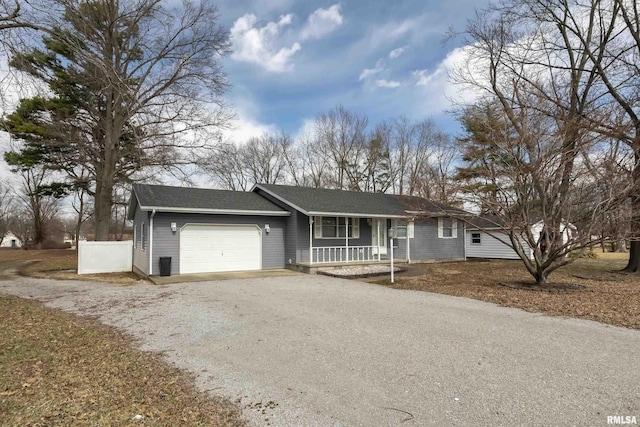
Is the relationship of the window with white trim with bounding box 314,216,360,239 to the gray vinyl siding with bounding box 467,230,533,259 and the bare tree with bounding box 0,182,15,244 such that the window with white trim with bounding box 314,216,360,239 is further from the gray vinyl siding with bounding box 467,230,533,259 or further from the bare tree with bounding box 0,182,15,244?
the bare tree with bounding box 0,182,15,244

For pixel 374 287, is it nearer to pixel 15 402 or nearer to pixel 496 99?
pixel 15 402

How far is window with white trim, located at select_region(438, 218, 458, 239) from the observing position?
70.2ft

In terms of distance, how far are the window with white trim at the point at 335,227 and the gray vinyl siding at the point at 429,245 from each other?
283 centimetres

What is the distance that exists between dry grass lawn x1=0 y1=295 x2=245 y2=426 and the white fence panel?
38.3ft

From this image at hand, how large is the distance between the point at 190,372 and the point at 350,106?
31742 millimetres

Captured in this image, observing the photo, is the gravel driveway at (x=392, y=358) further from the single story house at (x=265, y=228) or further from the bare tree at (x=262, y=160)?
the bare tree at (x=262, y=160)

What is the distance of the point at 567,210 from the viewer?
10594 mm

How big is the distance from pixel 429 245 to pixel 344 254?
589 centimetres

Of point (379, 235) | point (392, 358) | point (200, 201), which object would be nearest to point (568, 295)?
point (392, 358)

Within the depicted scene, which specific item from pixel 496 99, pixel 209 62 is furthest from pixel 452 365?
pixel 209 62

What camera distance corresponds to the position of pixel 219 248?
15664mm

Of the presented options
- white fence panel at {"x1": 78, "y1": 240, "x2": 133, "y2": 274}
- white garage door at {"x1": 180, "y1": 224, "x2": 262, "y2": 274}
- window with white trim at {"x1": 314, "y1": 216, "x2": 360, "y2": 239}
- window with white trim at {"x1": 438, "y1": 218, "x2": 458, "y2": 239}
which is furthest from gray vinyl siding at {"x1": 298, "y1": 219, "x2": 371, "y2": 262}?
white fence panel at {"x1": 78, "y1": 240, "x2": 133, "y2": 274}

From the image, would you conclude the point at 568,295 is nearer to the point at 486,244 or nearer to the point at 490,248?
the point at 490,248

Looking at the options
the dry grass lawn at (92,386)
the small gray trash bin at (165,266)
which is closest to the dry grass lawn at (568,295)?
the dry grass lawn at (92,386)
